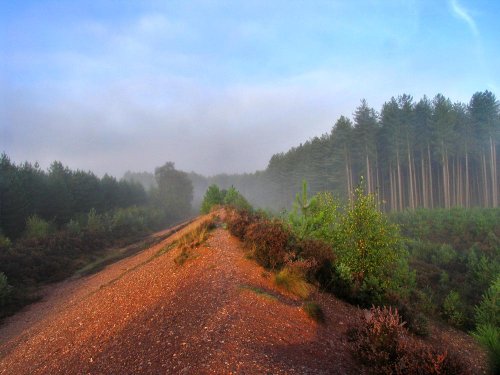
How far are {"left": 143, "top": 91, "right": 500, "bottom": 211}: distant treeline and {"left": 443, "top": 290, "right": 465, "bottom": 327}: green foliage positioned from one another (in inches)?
1087

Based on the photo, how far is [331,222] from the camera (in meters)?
12.1

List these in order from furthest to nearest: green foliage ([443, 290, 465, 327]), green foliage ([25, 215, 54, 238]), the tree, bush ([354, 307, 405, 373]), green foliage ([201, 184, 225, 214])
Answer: the tree < green foliage ([201, 184, 225, 214]) < green foliage ([25, 215, 54, 238]) < green foliage ([443, 290, 465, 327]) < bush ([354, 307, 405, 373])

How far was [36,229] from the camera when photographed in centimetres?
2233

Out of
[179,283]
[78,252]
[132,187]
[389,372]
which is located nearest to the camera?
[389,372]

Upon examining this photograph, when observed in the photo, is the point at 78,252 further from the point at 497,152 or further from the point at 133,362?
the point at 497,152

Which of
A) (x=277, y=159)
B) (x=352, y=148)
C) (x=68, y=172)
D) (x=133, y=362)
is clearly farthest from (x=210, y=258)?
(x=277, y=159)

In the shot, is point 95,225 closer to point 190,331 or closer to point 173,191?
point 190,331

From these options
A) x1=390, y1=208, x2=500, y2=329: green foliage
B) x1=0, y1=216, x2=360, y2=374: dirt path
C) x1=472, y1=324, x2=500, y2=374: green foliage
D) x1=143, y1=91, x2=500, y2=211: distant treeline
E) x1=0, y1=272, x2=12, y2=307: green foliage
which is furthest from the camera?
x1=143, y1=91, x2=500, y2=211: distant treeline

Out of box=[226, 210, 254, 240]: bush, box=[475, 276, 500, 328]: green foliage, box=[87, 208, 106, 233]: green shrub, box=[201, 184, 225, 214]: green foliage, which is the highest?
box=[201, 184, 225, 214]: green foliage

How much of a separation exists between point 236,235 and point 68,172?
2827 cm

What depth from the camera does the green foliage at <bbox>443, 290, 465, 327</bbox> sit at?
496 inches

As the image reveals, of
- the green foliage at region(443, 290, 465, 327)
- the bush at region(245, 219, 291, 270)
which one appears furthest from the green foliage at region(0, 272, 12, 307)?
the green foliage at region(443, 290, 465, 327)

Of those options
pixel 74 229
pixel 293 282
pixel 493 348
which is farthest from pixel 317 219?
pixel 74 229

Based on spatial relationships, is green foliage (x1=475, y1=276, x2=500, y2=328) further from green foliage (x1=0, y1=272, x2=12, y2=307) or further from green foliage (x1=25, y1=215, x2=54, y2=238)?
green foliage (x1=25, y1=215, x2=54, y2=238)
